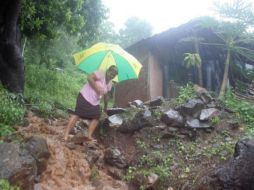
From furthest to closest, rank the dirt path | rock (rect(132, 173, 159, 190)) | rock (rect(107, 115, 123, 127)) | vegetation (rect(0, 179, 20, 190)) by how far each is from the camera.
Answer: rock (rect(107, 115, 123, 127)) → rock (rect(132, 173, 159, 190)) → the dirt path → vegetation (rect(0, 179, 20, 190))

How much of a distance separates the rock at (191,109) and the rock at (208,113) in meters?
0.11

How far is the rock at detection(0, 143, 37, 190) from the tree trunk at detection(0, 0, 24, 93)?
5755 mm

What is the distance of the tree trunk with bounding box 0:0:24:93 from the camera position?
10502 millimetres

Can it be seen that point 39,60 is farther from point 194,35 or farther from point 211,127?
point 211,127

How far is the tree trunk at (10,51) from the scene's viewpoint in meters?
10.5

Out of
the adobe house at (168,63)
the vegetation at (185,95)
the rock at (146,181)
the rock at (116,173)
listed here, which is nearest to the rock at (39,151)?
the rock at (116,173)

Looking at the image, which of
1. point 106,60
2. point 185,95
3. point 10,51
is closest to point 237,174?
point 106,60

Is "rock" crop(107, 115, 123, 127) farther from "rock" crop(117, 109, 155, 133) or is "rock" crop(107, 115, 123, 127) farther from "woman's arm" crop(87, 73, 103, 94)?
"woman's arm" crop(87, 73, 103, 94)

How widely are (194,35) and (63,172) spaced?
7.73 meters

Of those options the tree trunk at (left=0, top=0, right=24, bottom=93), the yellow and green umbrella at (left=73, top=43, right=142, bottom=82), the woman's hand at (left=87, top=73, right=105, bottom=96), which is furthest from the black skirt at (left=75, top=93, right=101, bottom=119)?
the tree trunk at (left=0, top=0, right=24, bottom=93)

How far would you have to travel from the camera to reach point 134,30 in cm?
4325

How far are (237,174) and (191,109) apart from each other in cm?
255

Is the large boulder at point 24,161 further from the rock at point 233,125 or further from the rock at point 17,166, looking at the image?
the rock at point 233,125

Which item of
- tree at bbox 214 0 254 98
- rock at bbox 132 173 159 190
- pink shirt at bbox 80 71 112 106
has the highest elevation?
tree at bbox 214 0 254 98
